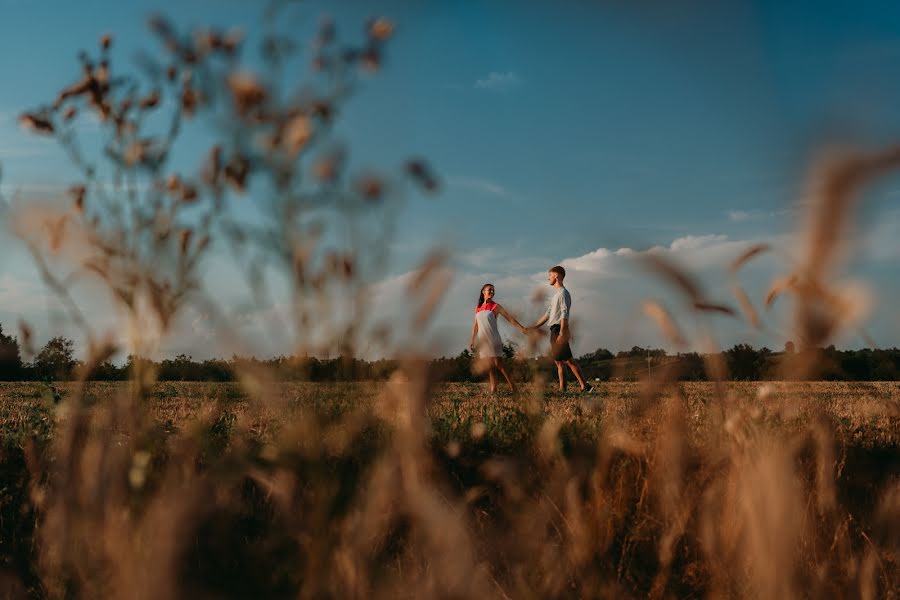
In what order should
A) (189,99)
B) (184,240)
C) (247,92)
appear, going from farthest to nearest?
(189,99), (184,240), (247,92)

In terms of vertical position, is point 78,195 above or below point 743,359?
above

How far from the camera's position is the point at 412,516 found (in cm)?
165

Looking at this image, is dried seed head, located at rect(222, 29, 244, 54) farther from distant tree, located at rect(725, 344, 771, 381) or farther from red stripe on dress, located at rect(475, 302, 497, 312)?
red stripe on dress, located at rect(475, 302, 497, 312)

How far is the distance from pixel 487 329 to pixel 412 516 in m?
8.01

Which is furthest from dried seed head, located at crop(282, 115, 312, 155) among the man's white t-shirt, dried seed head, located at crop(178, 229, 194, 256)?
the man's white t-shirt

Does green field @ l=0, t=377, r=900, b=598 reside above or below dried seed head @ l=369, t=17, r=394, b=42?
below

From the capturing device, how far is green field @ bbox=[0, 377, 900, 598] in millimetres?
1188

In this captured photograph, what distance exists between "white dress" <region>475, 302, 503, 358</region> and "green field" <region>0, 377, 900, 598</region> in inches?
252

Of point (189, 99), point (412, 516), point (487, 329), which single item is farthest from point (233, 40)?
point (487, 329)

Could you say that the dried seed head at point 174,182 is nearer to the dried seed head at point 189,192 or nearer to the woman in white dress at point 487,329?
the dried seed head at point 189,192

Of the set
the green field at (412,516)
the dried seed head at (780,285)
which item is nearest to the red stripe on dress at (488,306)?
the green field at (412,516)

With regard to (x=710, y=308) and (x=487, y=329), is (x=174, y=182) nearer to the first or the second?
(x=710, y=308)

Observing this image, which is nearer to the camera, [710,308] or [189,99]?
[710,308]

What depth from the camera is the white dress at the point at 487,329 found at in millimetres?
9586
